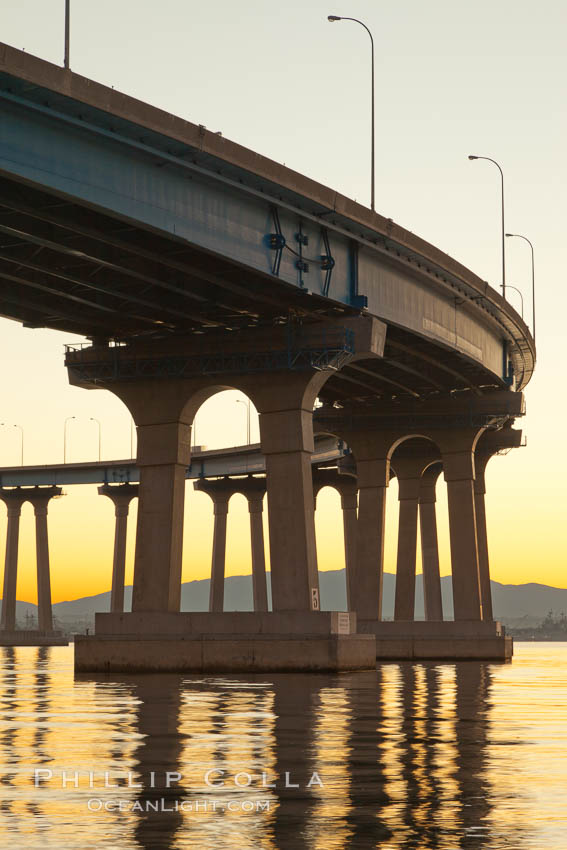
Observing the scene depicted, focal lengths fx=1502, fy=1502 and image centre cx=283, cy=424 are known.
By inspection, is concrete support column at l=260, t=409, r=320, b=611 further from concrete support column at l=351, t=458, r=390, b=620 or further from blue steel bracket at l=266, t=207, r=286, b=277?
concrete support column at l=351, t=458, r=390, b=620

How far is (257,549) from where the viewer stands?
136 meters

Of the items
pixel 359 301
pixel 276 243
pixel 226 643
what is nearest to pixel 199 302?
pixel 276 243

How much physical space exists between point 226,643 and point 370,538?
31.9 m

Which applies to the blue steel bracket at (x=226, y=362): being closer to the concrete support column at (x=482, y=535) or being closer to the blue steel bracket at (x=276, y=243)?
the blue steel bracket at (x=276, y=243)

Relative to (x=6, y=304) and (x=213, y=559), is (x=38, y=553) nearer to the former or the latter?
(x=213, y=559)

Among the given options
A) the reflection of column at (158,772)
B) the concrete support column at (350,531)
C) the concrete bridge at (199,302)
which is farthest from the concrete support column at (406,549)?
the reflection of column at (158,772)

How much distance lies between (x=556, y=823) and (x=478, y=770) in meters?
4.62

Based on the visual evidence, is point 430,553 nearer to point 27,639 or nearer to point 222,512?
point 222,512

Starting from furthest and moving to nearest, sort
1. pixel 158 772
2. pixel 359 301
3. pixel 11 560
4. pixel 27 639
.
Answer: pixel 11 560 → pixel 27 639 → pixel 359 301 → pixel 158 772

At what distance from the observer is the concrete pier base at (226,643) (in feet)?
174

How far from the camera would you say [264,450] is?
58.0 m

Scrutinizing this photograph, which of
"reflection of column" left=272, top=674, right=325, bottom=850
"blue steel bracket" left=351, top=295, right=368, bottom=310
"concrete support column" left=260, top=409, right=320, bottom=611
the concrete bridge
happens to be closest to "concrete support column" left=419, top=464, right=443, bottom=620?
the concrete bridge

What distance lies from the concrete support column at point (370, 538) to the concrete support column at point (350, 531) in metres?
29.7

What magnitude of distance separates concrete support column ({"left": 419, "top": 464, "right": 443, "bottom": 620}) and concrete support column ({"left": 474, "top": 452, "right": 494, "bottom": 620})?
25.1 ft
